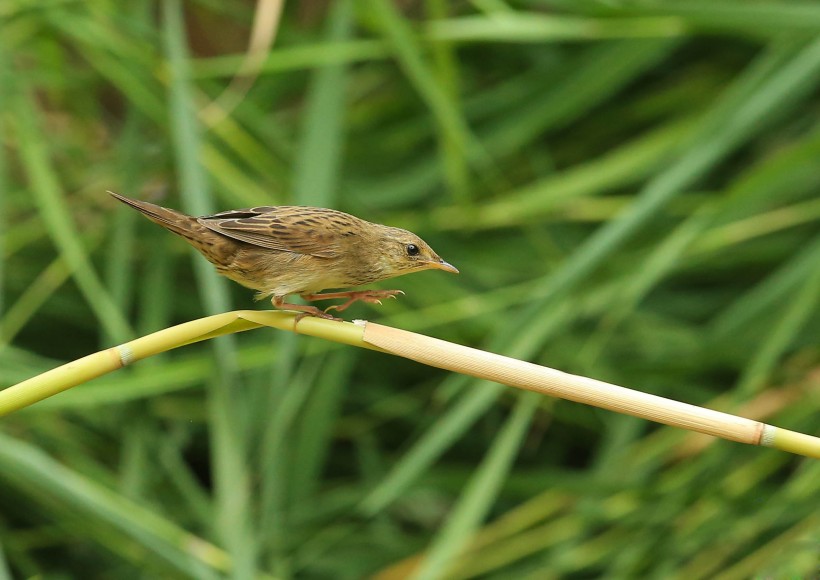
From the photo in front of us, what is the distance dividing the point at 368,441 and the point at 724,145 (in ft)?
3.86

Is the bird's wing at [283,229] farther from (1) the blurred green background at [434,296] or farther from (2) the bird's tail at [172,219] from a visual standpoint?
(1) the blurred green background at [434,296]

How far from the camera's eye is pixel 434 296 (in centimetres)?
249

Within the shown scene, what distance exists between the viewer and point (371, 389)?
2.72 m

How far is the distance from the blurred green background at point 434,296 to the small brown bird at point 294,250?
0.48 meters

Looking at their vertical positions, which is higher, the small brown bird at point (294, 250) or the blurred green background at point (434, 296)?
the blurred green background at point (434, 296)

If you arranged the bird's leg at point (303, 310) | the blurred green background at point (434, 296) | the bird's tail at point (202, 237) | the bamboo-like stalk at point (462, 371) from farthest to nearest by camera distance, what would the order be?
the blurred green background at point (434, 296), the bird's tail at point (202, 237), the bird's leg at point (303, 310), the bamboo-like stalk at point (462, 371)

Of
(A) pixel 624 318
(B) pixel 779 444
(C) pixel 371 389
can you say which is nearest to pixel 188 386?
(C) pixel 371 389

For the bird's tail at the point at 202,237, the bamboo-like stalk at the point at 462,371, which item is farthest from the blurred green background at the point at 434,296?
the bamboo-like stalk at the point at 462,371

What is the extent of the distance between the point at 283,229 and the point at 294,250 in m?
0.04

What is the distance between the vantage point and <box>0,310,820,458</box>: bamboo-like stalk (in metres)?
1.05

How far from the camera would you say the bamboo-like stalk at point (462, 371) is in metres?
1.05

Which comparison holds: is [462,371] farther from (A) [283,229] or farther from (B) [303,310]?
(A) [283,229]

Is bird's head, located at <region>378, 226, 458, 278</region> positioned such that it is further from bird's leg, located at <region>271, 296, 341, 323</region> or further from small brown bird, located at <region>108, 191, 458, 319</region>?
bird's leg, located at <region>271, 296, 341, 323</region>

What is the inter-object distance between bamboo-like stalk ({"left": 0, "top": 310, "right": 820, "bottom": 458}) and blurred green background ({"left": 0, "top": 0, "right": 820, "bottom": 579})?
2.60 feet
